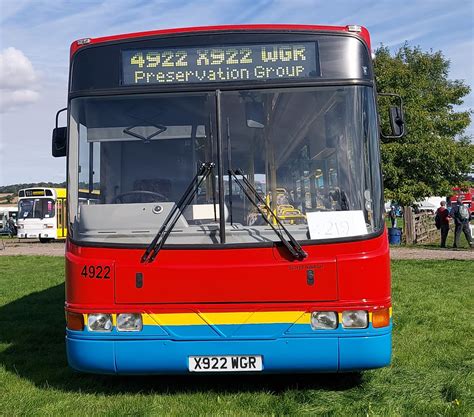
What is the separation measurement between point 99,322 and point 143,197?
1.06 m

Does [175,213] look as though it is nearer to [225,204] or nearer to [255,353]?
[225,204]

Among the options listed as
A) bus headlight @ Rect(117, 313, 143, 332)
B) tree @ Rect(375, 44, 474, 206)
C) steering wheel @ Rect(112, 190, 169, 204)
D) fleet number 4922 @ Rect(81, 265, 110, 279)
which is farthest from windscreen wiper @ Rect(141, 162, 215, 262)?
tree @ Rect(375, 44, 474, 206)

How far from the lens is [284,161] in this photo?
216 inches

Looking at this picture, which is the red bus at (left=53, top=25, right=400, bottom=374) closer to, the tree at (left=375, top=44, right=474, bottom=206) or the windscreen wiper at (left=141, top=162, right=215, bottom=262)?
the windscreen wiper at (left=141, top=162, right=215, bottom=262)

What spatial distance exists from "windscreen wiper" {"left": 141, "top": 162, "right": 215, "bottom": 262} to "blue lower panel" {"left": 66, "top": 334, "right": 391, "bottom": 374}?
0.69m

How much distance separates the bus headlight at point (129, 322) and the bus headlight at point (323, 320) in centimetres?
132

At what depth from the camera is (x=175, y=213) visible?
17.3 ft

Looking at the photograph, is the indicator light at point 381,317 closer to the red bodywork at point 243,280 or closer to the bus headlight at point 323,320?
the red bodywork at point 243,280

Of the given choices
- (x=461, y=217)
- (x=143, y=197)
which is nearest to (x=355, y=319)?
(x=143, y=197)

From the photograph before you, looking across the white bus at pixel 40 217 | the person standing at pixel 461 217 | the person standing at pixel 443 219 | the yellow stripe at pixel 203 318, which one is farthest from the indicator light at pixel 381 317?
the white bus at pixel 40 217

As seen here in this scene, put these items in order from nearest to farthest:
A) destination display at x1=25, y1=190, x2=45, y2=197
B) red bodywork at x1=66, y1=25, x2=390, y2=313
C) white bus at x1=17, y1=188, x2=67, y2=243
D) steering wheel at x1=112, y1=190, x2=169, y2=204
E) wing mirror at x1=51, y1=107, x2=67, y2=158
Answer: red bodywork at x1=66, y1=25, x2=390, y2=313, steering wheel at x1=112, y1=190, x2=169, y2=204, wing mirror at x1=51, y1=107, x2=67, y2=158, white bus at x1=17, y1=188, x2=67, y2=243, destination display at x1=25, y1=190, x2=45, y2=197

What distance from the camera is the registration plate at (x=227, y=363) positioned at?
201 inches

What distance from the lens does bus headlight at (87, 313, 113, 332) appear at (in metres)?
5.18

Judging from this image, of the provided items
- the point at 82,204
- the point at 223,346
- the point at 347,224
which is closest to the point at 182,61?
the point at 82,204
